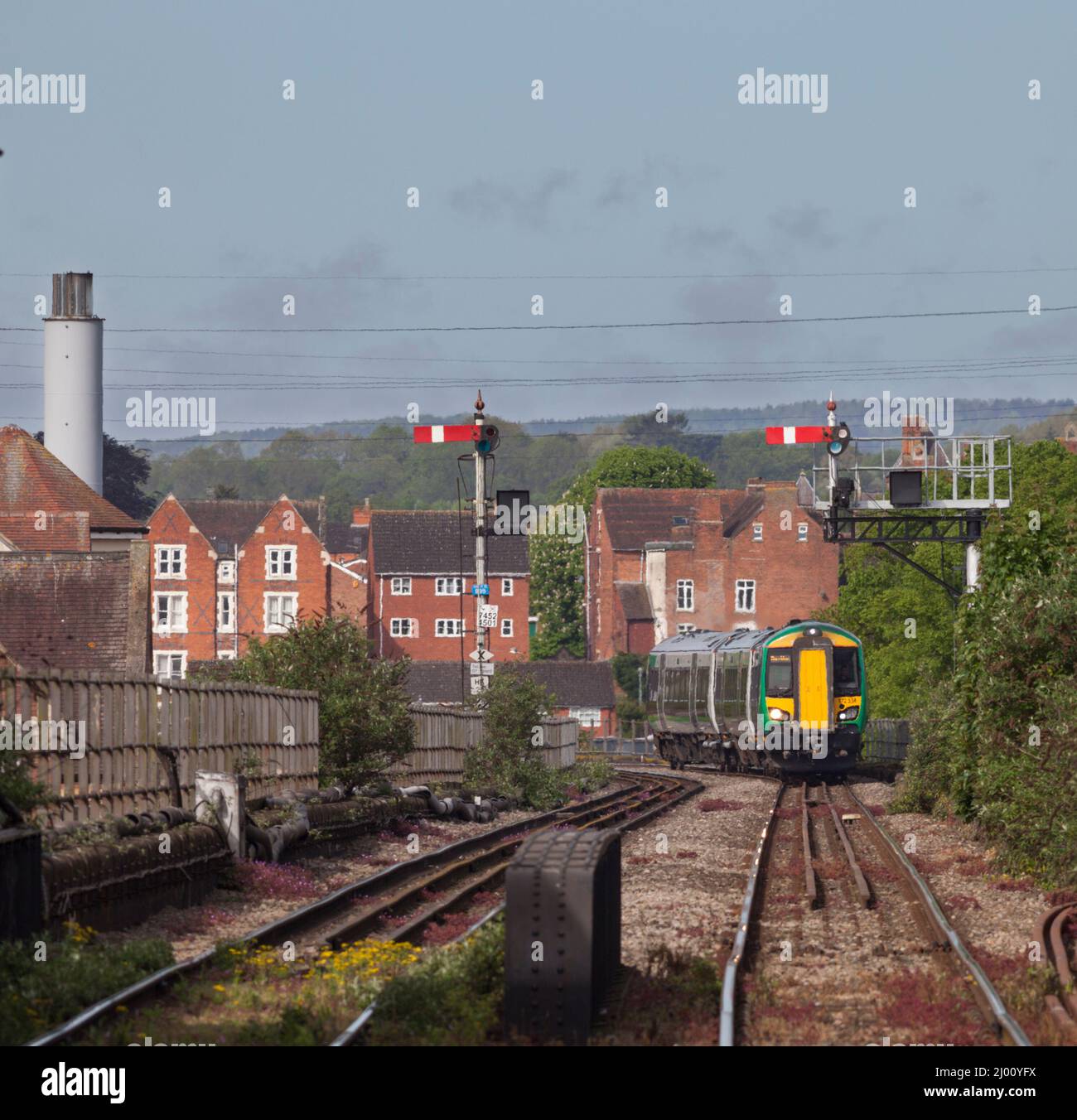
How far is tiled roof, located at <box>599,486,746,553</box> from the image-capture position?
94.4m

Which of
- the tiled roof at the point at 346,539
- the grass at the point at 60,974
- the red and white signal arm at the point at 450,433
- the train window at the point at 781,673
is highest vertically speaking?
the tiled roof at the point at 346,539

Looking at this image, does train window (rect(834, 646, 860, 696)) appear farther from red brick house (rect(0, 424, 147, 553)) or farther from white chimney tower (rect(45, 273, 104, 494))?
white chimney tower (rect(45, 273, 104, 494))

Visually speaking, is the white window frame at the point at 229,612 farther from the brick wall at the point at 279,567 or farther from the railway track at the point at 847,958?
the railway track at the point at 847,958

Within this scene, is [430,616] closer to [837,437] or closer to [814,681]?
[814,681]

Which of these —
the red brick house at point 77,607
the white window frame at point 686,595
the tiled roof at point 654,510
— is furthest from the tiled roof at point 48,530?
the tiled roof at point 654,510

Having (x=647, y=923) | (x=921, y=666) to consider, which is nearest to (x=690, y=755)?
(x=921, y=666)

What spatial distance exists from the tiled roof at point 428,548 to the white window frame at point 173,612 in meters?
11.5

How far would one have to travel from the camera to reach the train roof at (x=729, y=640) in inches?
1505

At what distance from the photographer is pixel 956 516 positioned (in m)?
35.2

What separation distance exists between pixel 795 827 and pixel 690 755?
23105mm

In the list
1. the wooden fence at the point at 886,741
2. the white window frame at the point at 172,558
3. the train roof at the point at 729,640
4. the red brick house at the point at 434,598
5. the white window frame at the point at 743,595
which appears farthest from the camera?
the red brick house at the point at 434,598

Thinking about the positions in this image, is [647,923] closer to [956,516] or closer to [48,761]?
[48,761]

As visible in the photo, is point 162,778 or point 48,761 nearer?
point 48,761

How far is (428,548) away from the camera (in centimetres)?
9369
